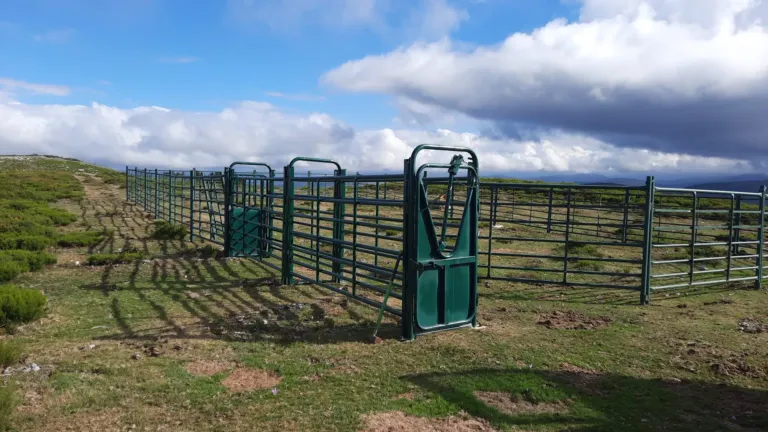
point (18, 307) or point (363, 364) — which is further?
point (18, 307)

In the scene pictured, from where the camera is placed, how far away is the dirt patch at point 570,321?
278 inches

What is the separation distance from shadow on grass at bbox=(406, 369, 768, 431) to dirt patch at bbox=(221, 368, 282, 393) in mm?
1345

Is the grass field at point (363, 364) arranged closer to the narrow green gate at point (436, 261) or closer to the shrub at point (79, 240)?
the narrow green gate at point (436, 261)

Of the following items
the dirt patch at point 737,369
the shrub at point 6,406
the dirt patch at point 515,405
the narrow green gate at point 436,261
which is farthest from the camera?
the narrow green gate at point 436,261

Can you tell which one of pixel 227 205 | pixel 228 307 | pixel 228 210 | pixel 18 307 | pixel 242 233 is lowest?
pixel 228 307

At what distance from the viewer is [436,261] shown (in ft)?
20.5

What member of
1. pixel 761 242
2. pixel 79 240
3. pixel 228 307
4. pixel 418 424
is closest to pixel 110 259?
pixel 79 240

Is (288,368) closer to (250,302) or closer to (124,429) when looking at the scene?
(124,429)

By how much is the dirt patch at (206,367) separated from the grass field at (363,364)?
0.07 feet

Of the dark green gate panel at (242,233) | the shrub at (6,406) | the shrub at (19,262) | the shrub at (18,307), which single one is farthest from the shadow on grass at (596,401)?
the dark green gate panel at (242,233)

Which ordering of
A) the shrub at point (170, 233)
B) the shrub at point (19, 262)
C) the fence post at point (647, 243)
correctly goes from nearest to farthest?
the fence post at point (647, 243)
the shrub at point (19, 262)
the shrub at point (170, 233)

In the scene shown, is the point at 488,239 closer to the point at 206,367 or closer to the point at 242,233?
the point at 242,233

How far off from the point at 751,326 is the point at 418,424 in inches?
235

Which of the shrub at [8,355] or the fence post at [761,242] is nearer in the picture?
the shrub at [8,355]
